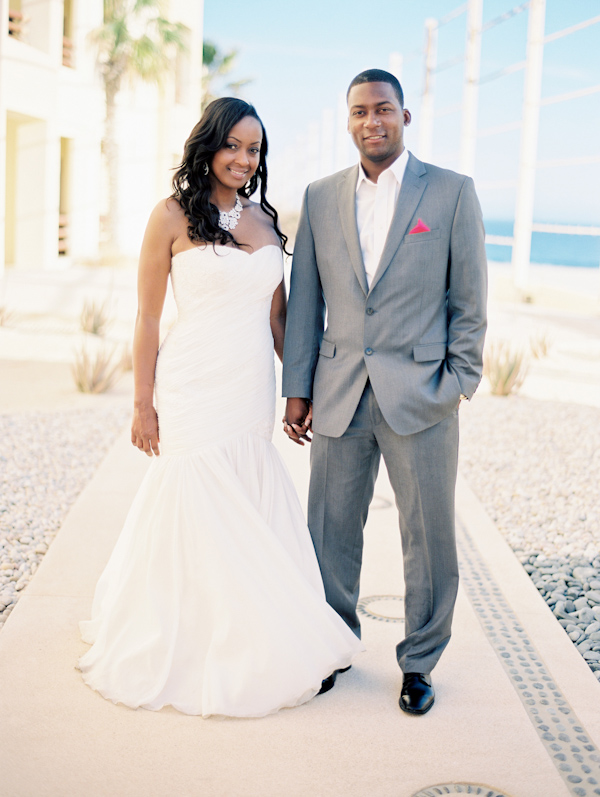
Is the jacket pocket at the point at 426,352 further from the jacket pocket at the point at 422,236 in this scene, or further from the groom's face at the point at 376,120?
the groom's face at the point at 376,120

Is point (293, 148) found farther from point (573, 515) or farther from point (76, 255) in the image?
point (573, 515)

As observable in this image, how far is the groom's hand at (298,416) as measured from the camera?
264 cm

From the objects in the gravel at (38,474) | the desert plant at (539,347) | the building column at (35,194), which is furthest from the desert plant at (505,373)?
the building column at (35,194)

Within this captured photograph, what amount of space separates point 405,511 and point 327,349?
55 centimetres

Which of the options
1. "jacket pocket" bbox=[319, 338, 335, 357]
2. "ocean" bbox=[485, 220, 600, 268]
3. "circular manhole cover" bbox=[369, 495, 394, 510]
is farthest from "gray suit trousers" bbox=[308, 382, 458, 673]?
"ocean" bbox=[485, 220, 600, 268]

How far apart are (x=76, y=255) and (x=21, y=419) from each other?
13.2 m

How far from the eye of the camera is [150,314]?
102 inches

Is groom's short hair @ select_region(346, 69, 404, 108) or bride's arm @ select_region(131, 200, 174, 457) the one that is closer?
groom's short hair @ select_region(346, 69, 404, 108)

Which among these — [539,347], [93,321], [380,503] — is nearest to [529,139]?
[539,347]

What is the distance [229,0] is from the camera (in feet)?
229

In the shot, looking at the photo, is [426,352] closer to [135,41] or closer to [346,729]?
[346,729]

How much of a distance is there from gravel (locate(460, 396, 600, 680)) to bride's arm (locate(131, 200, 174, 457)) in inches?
68.5

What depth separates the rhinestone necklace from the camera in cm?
260

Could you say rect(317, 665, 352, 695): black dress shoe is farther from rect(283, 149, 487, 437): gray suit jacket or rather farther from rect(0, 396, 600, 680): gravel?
rect(0, 396, 600, 680): gravel
